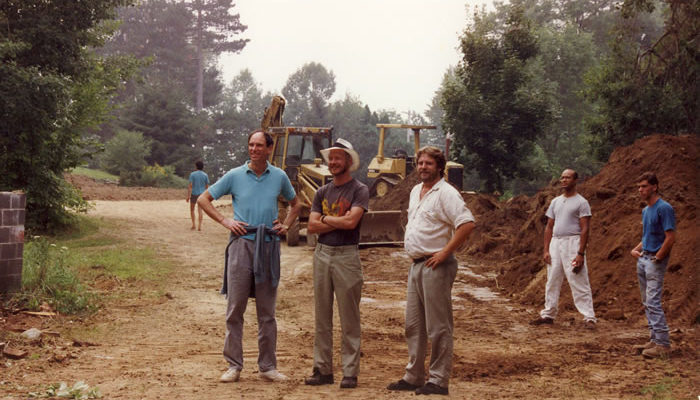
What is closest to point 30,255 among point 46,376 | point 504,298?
point 46,376

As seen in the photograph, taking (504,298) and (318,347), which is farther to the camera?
(504,298)

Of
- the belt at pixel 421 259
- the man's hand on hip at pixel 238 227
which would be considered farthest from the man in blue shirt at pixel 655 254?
the man's hand on hip at pixel 238 227

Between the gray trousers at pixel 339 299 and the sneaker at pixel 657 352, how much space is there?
11.5ft

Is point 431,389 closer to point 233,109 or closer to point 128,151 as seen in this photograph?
point 128,151

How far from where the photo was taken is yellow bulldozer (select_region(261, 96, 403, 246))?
18.8m

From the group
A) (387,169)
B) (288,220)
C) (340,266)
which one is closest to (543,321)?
(340,266)

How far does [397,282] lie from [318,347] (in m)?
7.73

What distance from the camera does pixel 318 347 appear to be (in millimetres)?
6543

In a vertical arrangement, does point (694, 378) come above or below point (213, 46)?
below

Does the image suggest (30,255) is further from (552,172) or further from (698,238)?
(552,172)

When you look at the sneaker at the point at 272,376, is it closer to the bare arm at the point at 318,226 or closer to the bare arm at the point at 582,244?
the bare arm at the point at 318,226

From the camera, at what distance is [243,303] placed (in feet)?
21.6

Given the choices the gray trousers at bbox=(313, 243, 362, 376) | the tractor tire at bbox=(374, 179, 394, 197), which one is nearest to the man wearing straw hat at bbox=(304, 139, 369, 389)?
the gray trousers at bbox=(313, 243, 362, 376)

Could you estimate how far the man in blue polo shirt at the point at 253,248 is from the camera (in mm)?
6477
